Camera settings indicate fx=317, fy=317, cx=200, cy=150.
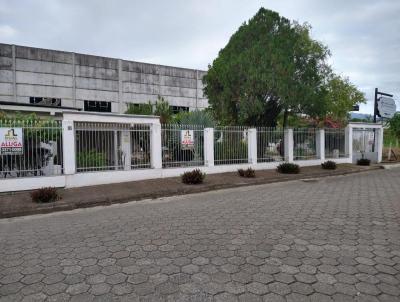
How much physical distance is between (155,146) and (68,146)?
313cm

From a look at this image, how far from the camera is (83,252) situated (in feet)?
15.1

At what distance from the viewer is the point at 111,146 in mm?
11492

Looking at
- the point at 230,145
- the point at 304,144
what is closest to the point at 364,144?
the point at 304,144

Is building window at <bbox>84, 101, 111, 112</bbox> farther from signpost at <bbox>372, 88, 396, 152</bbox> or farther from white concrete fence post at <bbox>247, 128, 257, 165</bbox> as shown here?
signpost at <bbox>372, 88, 396, 152</bbox>

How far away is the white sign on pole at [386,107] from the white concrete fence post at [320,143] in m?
8.73

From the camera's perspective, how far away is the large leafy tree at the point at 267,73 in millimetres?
14289

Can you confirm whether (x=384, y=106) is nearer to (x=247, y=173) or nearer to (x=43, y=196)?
(x=247, y=173)

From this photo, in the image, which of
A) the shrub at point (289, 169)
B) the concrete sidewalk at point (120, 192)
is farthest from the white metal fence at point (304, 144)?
the concrete sidewalk at point (120, 192)

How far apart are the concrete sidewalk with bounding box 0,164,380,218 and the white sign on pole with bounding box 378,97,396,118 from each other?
1353cm

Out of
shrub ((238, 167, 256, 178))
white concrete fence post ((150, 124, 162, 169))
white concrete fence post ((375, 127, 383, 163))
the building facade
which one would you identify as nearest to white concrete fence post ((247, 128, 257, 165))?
shrub ((238, 167, 256, 178))

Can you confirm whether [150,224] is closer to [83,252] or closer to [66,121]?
[83,252]

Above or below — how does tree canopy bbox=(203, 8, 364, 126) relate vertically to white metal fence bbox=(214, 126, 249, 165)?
above

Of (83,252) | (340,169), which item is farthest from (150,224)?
(340,169)

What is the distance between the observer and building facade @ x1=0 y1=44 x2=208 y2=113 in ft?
81.3
